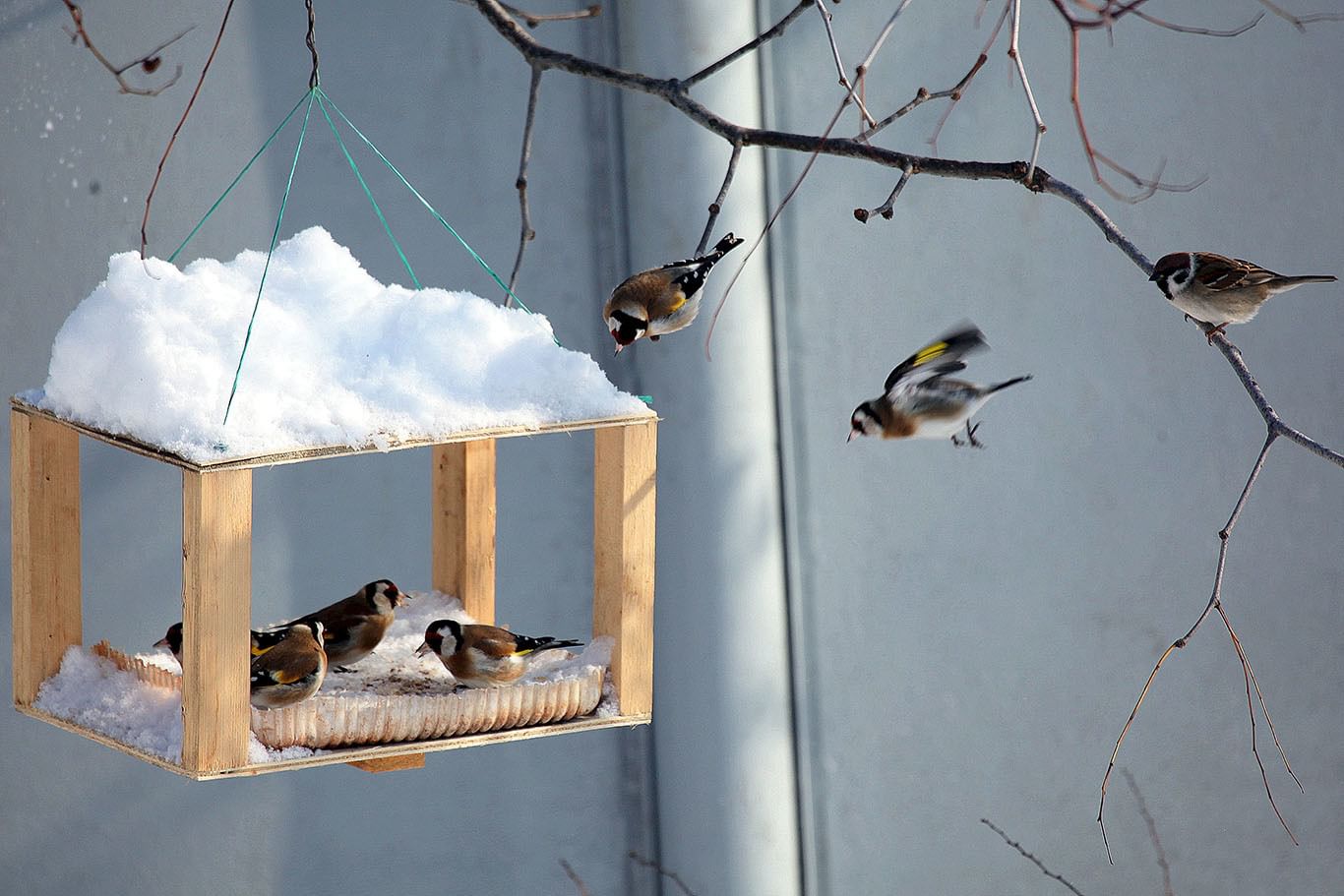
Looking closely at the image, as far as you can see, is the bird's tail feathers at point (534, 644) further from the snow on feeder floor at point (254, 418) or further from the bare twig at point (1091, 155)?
the bare twig at point (1091, 155)

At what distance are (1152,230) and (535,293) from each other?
1.15 m

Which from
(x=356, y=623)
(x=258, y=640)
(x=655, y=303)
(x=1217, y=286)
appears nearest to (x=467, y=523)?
(x=356, y=623)

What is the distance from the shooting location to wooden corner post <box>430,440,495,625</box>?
6.93 feet

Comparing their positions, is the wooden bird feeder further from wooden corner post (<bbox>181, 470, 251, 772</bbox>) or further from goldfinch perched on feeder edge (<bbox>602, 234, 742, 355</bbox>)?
goldfinch perched on feeder edge (<bbox>602, 234, 742, 355</bbox>)

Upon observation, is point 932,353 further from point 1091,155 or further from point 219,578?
point 219,578

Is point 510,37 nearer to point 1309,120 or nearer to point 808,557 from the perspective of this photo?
point 808,557

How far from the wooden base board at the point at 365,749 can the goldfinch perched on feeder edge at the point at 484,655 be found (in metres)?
0.06

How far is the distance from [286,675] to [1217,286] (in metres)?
1.01

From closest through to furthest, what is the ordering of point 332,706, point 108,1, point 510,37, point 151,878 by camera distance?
point 510,37, point 332,706, point 108,1, point 151,878

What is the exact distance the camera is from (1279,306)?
3.13 meters

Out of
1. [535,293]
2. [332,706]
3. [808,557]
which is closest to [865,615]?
[808,557]

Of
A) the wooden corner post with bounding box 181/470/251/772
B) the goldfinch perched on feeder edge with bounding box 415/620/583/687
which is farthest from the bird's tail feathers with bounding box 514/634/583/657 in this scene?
the wooden corner post with bounding box 181/470/251/772

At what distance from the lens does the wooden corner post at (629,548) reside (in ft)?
5.92

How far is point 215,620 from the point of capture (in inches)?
61.3
